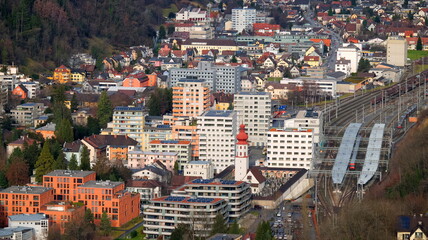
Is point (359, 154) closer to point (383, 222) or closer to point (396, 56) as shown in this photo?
point (383, 222)

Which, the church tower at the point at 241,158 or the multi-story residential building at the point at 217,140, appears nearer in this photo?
the church tower at the point at 241,158

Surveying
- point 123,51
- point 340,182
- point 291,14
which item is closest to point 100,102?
point 340,182

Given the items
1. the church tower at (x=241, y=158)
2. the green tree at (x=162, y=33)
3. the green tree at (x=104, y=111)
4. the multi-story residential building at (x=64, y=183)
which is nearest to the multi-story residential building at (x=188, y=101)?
the green tree at (x=104, y=111)

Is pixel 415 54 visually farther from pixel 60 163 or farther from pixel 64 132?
pixel 60 163

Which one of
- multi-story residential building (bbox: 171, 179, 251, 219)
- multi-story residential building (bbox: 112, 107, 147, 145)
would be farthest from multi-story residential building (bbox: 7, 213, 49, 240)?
multi-story residential building (bbox: 112, 107, 147, 145)

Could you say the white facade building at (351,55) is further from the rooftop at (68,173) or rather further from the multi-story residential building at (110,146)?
the rooftop at (68,173)
